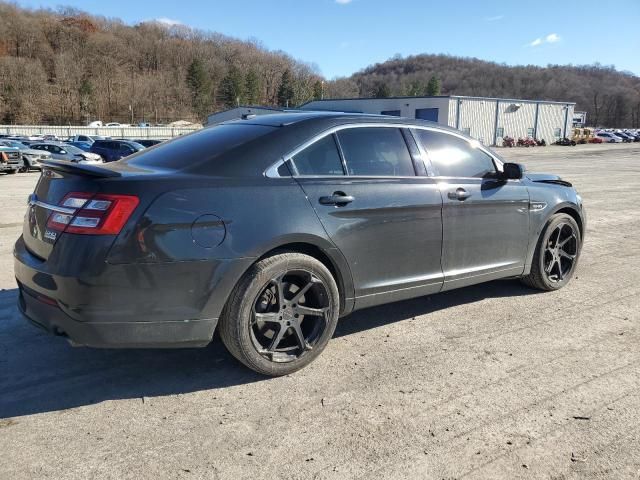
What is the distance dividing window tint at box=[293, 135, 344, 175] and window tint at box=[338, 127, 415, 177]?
0.09 m

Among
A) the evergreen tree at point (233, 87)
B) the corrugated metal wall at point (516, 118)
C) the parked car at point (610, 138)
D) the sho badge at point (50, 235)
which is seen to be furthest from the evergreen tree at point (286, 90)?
the sho badge at point (50, 235)

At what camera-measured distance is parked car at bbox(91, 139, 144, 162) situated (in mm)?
29547

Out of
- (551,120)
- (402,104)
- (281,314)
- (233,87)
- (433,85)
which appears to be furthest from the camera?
(433,85)

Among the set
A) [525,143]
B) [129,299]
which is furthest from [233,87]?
[129,299]

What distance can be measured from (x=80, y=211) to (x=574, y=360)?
3329 mm

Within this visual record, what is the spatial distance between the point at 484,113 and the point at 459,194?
61.0 metres

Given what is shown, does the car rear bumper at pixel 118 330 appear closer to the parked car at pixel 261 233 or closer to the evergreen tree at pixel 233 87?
the parked car at pixel 261 233

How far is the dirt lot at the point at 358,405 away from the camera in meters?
2.56

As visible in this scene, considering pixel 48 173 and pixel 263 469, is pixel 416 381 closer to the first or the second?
pixel 263 469

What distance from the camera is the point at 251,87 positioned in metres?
138

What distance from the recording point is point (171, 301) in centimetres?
300

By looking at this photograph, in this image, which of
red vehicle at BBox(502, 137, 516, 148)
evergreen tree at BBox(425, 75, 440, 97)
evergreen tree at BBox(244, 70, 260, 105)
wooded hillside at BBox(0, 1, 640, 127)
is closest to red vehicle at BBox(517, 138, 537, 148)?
red vehicle at BBox(502, 137, 516, 148)

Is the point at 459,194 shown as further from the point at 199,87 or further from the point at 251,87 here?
the point at 251,87

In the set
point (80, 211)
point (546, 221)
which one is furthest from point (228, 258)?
point (546, 221)
